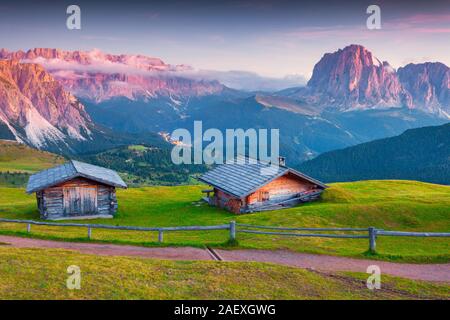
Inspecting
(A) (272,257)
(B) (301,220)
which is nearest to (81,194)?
(B) (301,220)

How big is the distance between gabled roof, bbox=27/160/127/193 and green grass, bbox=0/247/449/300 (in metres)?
20.6

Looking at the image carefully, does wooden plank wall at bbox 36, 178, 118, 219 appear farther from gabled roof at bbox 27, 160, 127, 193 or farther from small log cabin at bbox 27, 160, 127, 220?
gabled roof at bbox 27, 160, 127, 193

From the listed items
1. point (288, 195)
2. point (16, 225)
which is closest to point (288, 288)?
point (16, 225)

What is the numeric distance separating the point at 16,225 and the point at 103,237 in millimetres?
9790

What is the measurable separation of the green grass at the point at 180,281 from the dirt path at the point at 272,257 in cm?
208

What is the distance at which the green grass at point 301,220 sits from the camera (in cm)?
2669

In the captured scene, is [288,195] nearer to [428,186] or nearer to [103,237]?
[103,237]

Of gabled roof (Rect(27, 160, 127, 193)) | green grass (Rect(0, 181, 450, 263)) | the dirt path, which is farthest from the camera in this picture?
gabled roof (Rect(27, 160, 127, 193))

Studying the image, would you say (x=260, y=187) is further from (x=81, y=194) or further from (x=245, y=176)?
(x=81, y=194)

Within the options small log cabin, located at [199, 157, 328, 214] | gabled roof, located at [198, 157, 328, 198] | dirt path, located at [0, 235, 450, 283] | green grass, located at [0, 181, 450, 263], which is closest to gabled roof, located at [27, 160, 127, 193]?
green grass, located at [0, 181, 450, 263]

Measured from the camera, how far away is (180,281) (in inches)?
704

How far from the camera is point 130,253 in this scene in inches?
963

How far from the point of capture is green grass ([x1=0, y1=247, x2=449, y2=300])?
16.2 m

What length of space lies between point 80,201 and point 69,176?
2.96 metres
